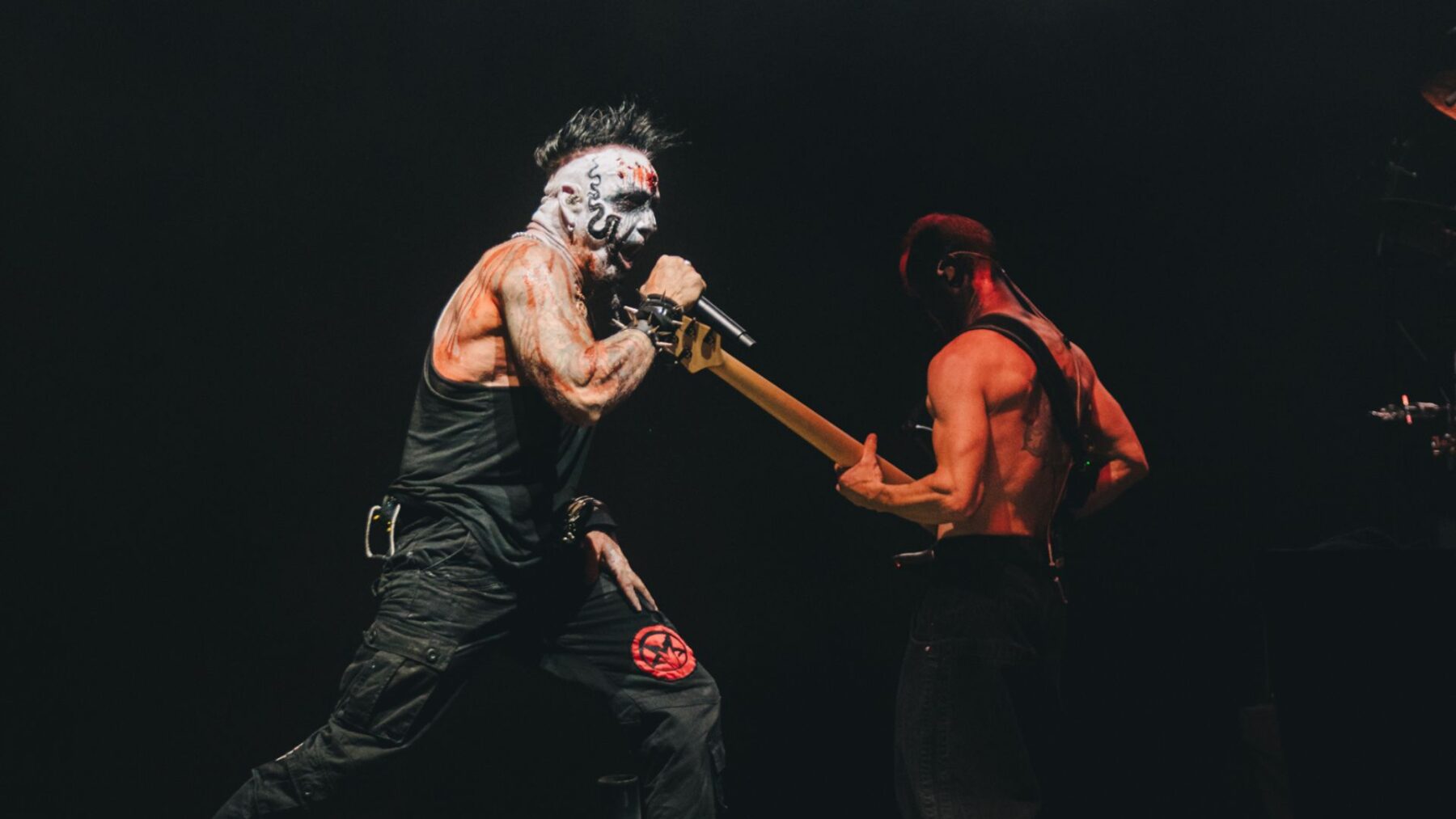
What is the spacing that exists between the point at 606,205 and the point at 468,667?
1.20 m

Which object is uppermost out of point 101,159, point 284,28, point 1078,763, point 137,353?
point 284,28

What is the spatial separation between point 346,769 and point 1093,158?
3.49 m

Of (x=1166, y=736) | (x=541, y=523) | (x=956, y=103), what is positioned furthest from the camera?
(x=956, y=103)

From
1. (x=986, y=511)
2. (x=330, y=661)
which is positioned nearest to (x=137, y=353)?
(x=330, y=661)

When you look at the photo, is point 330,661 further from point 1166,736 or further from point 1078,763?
point 1166,736

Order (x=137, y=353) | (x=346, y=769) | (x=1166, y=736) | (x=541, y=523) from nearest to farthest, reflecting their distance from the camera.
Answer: (x=346, y=769), (x=541, y=523), (x=137, y=353), (x=1166, y=736)

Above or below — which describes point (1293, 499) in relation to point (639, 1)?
below

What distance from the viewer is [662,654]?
299 cm

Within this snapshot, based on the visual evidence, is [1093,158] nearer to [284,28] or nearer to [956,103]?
[956,103]

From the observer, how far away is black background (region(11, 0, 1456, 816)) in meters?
3.96

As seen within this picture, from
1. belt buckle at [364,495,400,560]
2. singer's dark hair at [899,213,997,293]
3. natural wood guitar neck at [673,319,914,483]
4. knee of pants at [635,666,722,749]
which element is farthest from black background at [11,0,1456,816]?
knee of pants at [635,666,722,749]

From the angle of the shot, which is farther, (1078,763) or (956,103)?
(956,103)

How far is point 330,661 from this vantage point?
4.07m

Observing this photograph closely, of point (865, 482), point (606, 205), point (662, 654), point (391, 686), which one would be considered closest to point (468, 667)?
Result: point (391, 686)
